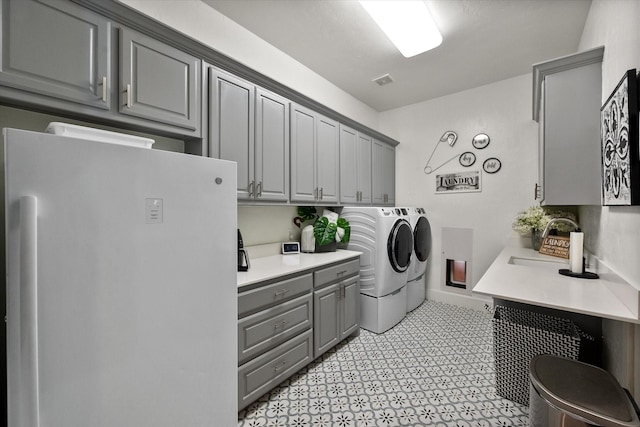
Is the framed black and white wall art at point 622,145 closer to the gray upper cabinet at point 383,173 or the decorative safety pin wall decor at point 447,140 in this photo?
the decorative safety pin wall decor at point 447,140

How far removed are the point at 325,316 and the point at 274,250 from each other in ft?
2.55

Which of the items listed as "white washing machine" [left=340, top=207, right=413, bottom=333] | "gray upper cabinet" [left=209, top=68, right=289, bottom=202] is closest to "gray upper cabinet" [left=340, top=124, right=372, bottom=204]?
"white washing machine" [left=340, top=207, right=413, bottom=333]

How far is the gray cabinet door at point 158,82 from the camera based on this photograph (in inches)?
54.9

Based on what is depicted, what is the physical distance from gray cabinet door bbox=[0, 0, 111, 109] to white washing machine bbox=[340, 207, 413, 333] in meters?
2.20

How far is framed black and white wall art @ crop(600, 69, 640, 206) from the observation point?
106 centimetres

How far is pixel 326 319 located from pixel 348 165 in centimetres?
164

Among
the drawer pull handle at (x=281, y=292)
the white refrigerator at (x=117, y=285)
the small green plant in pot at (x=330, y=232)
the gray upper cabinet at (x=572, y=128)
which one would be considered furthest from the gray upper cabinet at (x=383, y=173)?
the white refrigerator at (x=117, y=285)

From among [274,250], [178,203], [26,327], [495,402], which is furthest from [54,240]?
[495,402]

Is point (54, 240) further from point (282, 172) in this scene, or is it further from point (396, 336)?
point (396, 336)

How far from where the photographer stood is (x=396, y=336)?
2.67m

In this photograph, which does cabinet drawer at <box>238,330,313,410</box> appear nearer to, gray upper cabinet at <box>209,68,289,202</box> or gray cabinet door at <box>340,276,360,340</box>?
Result: gray cabinet door at <box>340,276,360,340</box>

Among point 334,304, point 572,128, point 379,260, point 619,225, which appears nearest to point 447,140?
point 572,128

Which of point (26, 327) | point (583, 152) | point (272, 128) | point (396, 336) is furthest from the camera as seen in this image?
point (396, 336)

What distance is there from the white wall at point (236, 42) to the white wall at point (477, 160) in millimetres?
1213
